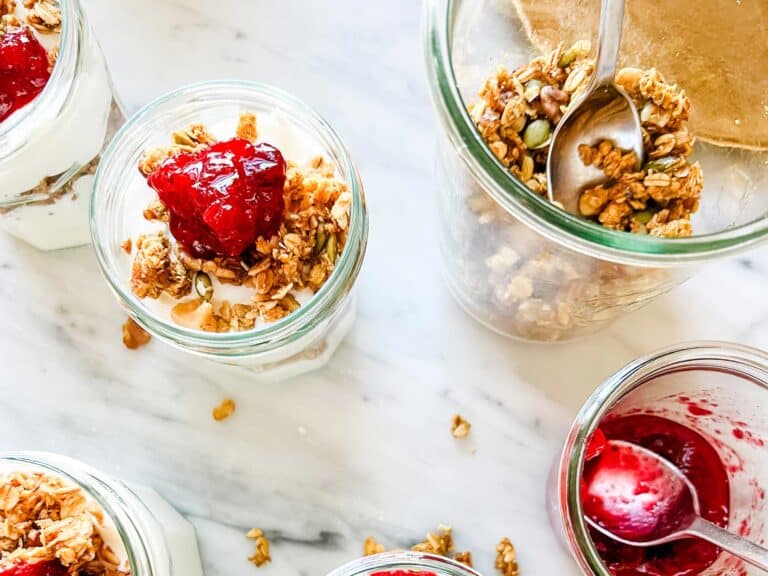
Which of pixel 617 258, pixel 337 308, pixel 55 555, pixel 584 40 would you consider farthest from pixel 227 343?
pixel 584 40

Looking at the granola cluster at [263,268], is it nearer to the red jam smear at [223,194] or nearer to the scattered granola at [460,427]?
the red jam smear at [223,194]

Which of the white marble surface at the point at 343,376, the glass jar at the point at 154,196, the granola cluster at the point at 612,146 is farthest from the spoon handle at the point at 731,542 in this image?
the glass jar at the point at 154,196

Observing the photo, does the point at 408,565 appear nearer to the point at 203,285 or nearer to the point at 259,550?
the point at 259,550

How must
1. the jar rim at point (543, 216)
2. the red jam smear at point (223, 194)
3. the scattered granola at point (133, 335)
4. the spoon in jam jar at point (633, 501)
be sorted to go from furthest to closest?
Result: the scattered granola at point (133, 335) < the spoon in jam jar at point (633, 501) < the red jam smear at point (223, 194) < the jar rim at point (543, 216)

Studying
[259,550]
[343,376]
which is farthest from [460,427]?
[259,550]

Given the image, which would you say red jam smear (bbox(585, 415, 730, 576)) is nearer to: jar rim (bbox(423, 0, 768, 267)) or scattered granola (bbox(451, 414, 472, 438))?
scattered granola (bbox(451, 414, 472, 438))

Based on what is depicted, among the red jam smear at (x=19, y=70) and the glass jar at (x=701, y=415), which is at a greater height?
the glass jar at (x=701, y=415)

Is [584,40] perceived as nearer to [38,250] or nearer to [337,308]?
[337,308]
